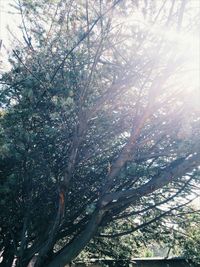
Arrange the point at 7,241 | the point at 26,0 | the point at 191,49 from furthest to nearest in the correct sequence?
the point at 7,241 → the point at 26,0 → the point at 191,49

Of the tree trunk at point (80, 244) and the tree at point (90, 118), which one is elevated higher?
the tree at point (90, 118)

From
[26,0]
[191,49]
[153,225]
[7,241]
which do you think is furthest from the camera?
[153,225]

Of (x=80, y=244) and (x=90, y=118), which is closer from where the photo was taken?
(x=80, y=244)

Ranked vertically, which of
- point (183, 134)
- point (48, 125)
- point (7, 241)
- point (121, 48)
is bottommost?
point (7, 241)

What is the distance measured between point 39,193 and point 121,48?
4152 millimetres

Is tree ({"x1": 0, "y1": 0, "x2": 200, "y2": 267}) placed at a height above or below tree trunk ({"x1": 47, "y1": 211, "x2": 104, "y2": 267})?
above

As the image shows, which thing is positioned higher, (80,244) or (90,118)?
(90,118)

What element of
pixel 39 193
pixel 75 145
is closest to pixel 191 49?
pixel 75 145

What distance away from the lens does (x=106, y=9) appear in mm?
7141

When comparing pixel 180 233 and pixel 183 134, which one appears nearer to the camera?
pixel 183 134

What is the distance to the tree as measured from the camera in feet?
22.7

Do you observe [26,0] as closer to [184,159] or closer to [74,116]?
[74,116]

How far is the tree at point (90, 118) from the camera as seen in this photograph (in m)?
6.93

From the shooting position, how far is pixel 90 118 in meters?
7.69
